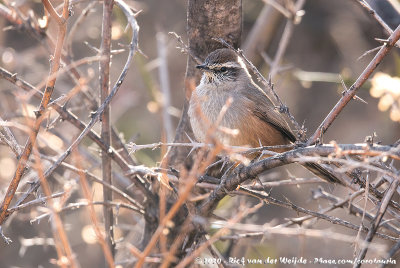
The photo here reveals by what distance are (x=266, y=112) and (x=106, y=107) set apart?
171 cm

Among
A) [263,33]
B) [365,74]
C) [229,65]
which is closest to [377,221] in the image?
[365,74]

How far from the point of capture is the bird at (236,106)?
15.1 ft

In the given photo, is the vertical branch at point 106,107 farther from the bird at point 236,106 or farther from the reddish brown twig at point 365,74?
the reddish brown twig at point 365,74

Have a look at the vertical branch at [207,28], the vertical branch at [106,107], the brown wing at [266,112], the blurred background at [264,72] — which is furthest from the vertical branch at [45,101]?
the blurred background at [264,72]

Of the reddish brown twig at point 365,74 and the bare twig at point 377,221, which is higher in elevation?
the reddish brown twig at point 365,74

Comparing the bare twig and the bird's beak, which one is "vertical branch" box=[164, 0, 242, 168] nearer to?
the bird's beak

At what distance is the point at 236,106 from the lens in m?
4.86

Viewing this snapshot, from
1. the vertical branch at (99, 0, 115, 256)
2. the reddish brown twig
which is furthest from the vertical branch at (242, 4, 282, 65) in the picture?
the reddish brown twig

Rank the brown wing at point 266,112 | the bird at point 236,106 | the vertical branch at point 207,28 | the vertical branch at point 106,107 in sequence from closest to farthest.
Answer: the vertical branch at point 106,107 → the vertical branch at point 207,28 → the bird at point 236,106 → the brown wing at point 266,112

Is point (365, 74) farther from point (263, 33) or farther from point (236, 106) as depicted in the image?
point (263, 33)

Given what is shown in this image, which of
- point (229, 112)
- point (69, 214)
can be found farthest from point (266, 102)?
point (69, 214)

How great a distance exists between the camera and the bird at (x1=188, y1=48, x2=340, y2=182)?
4598 mm

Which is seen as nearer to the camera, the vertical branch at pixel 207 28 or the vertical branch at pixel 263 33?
the vertical branch at pixel 207 28

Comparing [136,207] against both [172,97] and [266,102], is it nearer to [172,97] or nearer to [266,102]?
[266,102]
